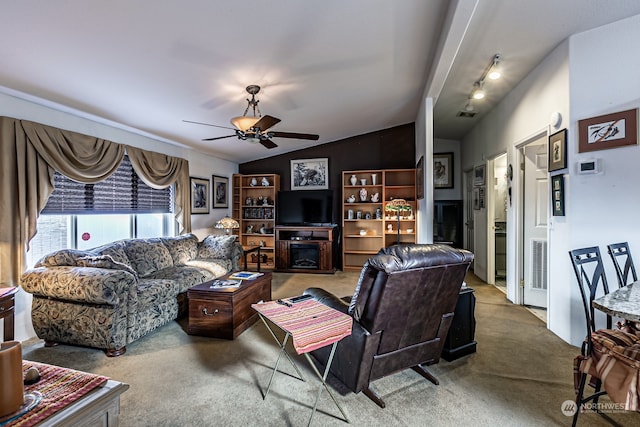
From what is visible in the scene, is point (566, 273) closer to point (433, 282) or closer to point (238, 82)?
point (433, 282)

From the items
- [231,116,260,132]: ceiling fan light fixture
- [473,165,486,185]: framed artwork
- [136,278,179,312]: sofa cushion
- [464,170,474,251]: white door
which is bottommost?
[136,278,179,312]: sofa cushion

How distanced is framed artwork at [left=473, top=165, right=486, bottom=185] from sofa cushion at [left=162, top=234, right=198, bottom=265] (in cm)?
470

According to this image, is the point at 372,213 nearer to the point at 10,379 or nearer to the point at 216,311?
the point at 216,311

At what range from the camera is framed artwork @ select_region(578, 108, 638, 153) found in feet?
7.82

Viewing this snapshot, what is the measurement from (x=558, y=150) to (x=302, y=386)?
3058 mm

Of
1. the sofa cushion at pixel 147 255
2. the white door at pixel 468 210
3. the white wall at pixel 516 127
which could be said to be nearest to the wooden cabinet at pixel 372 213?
the white door at pixel 468 210

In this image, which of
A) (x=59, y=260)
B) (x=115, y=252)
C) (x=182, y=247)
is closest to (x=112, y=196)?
(x=115, y=252)

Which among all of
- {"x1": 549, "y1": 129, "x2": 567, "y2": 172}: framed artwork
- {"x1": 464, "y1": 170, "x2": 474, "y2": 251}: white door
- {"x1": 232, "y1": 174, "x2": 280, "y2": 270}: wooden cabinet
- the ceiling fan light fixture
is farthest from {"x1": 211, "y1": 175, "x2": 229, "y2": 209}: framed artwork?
{"x1": 549, "y1": 129, "x2": 567, "y2": 172}: framed artwork

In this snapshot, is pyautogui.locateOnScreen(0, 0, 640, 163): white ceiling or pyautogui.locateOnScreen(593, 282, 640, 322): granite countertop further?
pyautogui.locateOnScreen(0, 0, 640, 163): white ceiling

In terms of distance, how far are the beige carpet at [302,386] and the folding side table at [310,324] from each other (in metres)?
0.18

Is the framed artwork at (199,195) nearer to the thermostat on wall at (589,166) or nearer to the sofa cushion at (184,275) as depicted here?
the sofa cushion at (184,275)

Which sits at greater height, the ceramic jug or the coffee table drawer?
the ceramic jug

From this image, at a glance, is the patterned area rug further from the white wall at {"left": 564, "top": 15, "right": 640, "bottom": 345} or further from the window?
the white wall at {"left": 564, "top": 15, "right": 640, "bottom": 345}

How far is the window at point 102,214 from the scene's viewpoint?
3.18 meters
